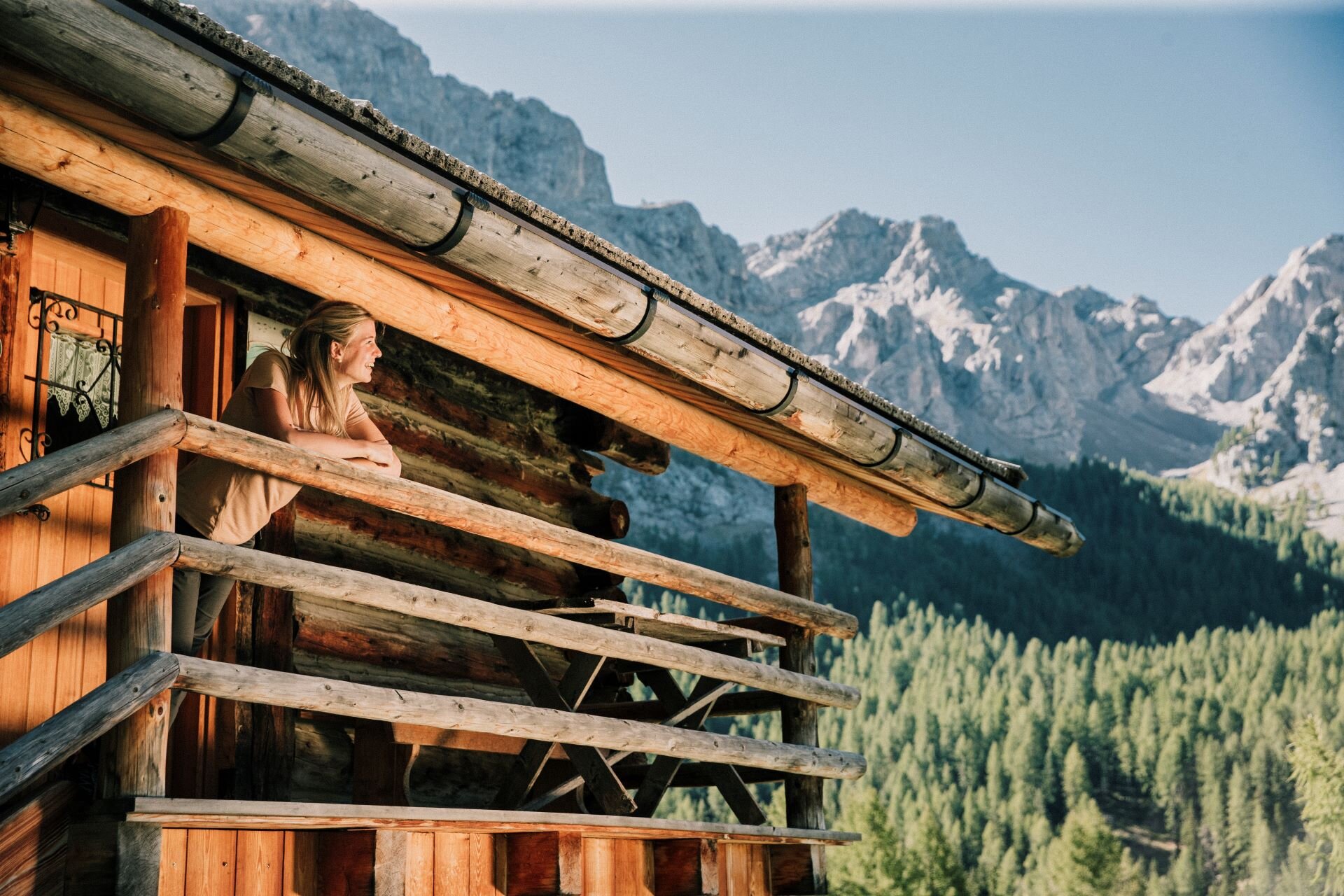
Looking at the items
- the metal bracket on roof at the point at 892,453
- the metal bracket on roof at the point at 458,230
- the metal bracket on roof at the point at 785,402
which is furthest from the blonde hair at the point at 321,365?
the metal bracket on roof at the point at 892,453

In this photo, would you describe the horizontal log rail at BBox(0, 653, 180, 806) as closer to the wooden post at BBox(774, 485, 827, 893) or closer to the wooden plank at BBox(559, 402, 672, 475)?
the wooden post at BBox(774, 485, 827, 893)

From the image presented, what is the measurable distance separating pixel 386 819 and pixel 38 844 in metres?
1.01

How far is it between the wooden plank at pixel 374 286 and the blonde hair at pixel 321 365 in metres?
0.16

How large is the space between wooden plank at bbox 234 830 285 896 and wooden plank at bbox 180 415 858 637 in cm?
106

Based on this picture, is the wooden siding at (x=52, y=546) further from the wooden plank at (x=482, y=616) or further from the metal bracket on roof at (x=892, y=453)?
the metal bracket on roof at (x=892, y=453)

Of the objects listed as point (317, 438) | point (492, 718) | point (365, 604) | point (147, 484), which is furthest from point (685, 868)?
point (147, 484)

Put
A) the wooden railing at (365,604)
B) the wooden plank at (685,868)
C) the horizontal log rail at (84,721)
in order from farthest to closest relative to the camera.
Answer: the wooden plank at (685,868) < the wooden railing at (365,604) < the horizontal log rail at (84,721)

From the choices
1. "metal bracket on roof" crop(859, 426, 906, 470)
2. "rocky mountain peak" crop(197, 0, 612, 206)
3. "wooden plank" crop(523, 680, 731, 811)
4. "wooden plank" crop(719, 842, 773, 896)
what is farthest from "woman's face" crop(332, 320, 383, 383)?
"rocky mountain peak" crop(197, 0, 612, 206)

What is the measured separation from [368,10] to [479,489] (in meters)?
182

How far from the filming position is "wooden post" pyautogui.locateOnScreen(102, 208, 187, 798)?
3.54 metres

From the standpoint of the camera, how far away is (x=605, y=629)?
554cm

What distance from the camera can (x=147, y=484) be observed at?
12.6 feet

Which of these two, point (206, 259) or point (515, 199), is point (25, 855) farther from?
point (206, 259)

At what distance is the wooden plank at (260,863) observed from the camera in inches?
151
